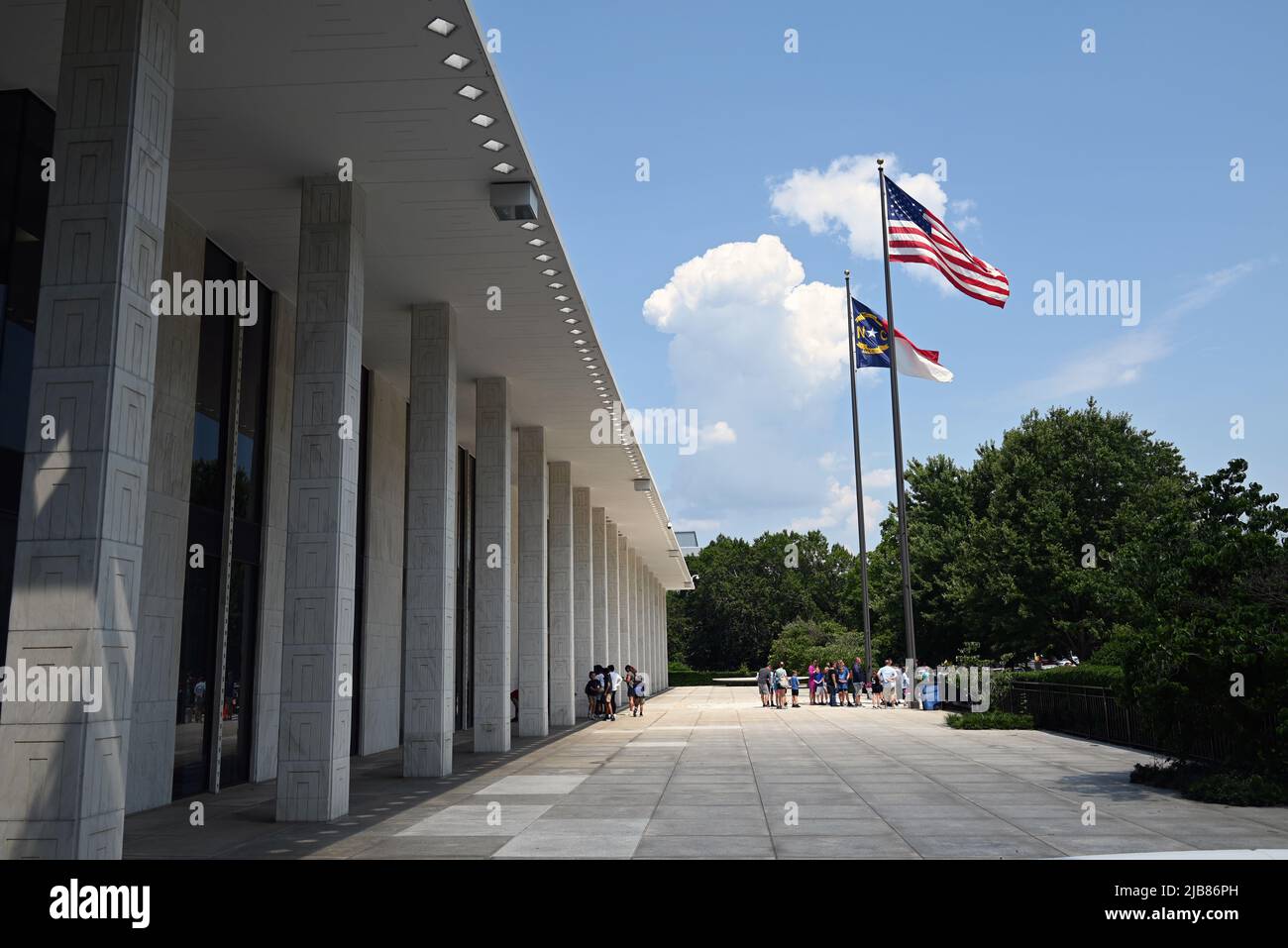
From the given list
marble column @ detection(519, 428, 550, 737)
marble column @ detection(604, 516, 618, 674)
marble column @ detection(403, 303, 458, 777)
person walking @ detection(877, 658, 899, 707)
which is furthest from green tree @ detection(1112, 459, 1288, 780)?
marble column @ detection(604, 516, 618, 674)

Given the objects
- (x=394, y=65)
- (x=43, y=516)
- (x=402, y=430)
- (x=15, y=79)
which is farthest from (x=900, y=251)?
(x=43, y=516)

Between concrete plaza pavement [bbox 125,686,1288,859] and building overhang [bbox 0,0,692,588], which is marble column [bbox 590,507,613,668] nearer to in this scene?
concrete plaza pavement [bbox 125,686,1288,859]

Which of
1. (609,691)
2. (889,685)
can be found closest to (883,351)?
(889,685)

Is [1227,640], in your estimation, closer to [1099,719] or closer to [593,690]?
[1099,719]

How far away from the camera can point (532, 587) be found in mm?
25891

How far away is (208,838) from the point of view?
34.9 feet

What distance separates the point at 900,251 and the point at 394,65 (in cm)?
1919

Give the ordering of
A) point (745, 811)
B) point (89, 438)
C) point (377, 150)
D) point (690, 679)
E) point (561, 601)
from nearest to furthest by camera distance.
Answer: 1. point (89, 438)
2. point (745, 811)
3. point (377, 150)
4. point (561, 601)
5. point (690, 679)

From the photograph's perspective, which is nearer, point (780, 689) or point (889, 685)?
point (889, 685)

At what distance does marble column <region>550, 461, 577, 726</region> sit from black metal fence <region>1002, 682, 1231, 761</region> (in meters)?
12.2

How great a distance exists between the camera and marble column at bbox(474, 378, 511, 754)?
20594 mm

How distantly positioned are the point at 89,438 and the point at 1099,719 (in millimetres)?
19375

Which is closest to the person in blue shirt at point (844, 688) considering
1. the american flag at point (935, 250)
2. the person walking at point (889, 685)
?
the person walking at point (889, 685)

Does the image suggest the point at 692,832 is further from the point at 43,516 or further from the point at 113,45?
the point at 113,45
